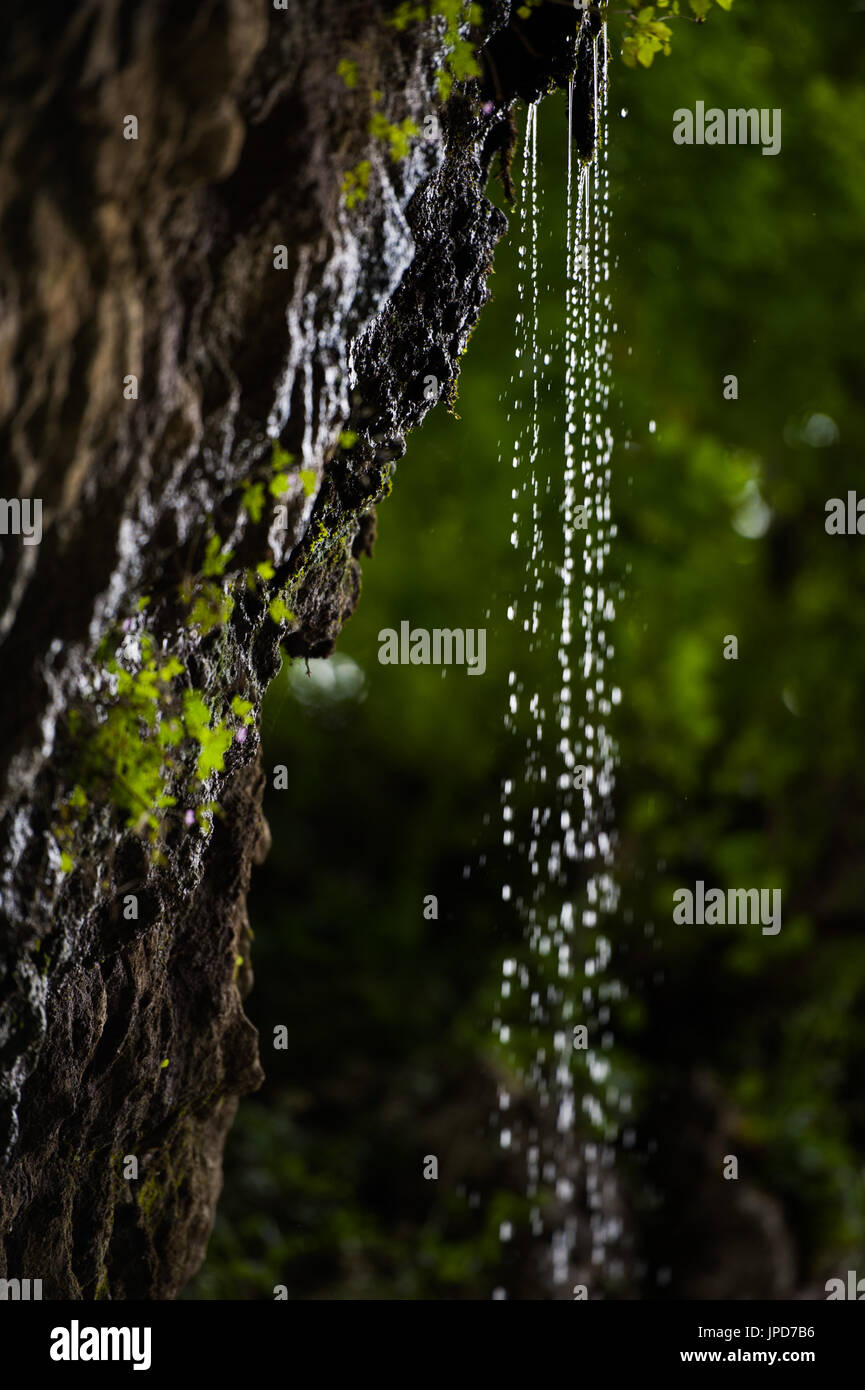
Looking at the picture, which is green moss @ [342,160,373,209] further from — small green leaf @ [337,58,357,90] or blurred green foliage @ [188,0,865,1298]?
blurred green foliage @ [188,0,865,1298]

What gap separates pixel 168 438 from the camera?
6.68ft

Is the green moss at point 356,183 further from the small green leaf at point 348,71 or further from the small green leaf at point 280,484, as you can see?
the small green leaf at point 280,484

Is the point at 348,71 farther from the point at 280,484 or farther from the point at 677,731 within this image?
the point at 677,731

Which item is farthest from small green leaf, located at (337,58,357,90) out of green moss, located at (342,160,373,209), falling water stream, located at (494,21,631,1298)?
falling water stream, located at (494,21,631,1298)

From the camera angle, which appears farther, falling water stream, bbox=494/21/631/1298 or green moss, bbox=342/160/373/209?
falling water stream, bbox=494/21/631/1298

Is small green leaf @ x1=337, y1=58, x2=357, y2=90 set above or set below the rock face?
above

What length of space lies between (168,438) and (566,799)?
7.12m

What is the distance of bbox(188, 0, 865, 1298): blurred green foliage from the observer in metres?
6.93

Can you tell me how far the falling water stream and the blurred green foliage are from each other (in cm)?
19

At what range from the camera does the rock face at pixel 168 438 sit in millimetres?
1780

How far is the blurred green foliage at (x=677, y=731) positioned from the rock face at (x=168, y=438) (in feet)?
11.1

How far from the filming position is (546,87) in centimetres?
317

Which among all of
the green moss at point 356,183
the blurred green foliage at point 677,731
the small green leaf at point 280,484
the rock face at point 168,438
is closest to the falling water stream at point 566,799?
the blurred green foliage at point 677,731
